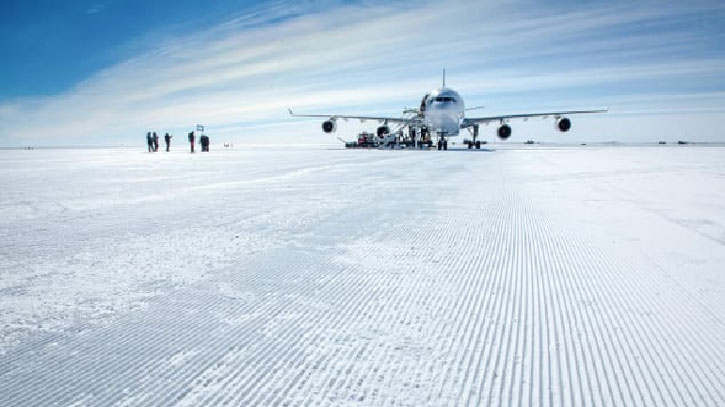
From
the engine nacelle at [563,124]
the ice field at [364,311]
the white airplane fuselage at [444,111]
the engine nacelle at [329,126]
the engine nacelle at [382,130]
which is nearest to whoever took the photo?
the ice field at [364,311]

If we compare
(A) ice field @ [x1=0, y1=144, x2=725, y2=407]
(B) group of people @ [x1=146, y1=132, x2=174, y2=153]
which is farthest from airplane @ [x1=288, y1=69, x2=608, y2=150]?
(A) ice field @ [x1=0, y1=144, x2=725, y2=407]

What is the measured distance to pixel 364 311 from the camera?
1.79 meters

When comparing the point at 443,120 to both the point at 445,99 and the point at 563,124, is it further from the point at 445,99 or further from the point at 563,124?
the point at 563,124

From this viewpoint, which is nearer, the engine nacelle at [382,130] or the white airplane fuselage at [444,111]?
the white airplane fuselage at [444,111]

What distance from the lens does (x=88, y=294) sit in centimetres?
199

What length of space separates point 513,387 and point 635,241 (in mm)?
2376

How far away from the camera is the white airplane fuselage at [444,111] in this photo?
81.9 feet

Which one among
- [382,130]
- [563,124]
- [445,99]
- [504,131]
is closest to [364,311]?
[445,99]

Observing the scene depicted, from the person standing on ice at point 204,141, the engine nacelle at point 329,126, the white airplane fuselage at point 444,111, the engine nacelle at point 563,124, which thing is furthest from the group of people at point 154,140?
the engine nacelle at point 563,124

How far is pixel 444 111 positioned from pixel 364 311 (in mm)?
24445

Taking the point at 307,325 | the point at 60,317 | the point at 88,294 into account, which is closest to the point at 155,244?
the point at 88,294

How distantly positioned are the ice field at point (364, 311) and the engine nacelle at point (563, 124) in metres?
27.5

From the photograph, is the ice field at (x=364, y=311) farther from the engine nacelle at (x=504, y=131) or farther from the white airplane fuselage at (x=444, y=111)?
the engine nacelle at (x=504, y=131)

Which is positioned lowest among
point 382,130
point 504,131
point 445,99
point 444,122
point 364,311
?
point 364,311
